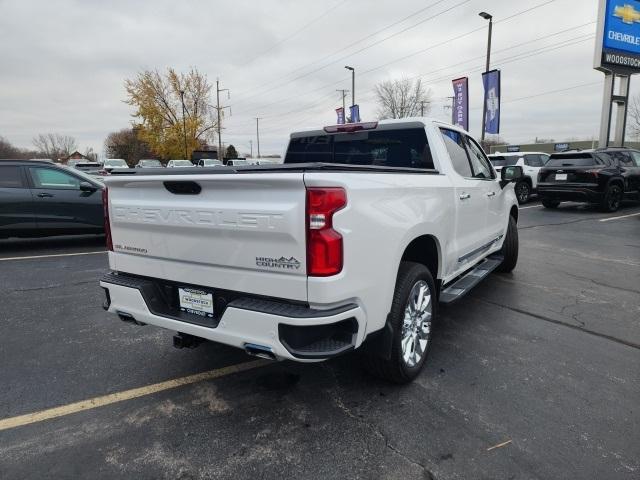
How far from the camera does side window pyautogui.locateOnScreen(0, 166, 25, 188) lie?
782 centimetres

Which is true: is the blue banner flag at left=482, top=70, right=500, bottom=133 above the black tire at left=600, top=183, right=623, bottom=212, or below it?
above

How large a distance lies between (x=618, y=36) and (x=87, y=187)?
21900 millimetres

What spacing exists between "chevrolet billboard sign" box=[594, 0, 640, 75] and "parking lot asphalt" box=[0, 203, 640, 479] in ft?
61.6

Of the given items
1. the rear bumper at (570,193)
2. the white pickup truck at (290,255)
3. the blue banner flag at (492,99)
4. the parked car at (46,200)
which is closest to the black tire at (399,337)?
the white pickup truck at (290,255)

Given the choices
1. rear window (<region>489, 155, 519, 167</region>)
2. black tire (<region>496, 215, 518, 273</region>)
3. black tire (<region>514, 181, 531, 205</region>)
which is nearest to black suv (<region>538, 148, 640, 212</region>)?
black tire (<region>514, 181, 531, 205</region>)

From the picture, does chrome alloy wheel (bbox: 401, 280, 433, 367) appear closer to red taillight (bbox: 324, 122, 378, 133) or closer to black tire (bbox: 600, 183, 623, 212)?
red taillight (bbox: 324, 122, 378, 133)

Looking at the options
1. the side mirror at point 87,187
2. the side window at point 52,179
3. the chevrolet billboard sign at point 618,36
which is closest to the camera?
the side window at point 52,179

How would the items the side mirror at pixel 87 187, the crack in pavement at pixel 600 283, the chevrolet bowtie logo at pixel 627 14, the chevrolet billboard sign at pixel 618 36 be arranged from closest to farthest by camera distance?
the crack in pavement at pixel 600 283
the side mirror at pixel 87 187
the chevrolet billboard sign at pixel 618 36
the chevrolet bowtie logo at pixel 627 14

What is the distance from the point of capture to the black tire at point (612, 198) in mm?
12344

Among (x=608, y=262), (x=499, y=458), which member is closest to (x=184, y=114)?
(x=608, y=262)

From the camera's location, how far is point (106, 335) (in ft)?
13.3

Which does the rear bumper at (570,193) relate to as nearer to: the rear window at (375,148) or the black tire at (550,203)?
the black tire at (550,203)

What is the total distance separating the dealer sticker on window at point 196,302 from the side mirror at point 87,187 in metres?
6.49

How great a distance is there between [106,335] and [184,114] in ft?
162
